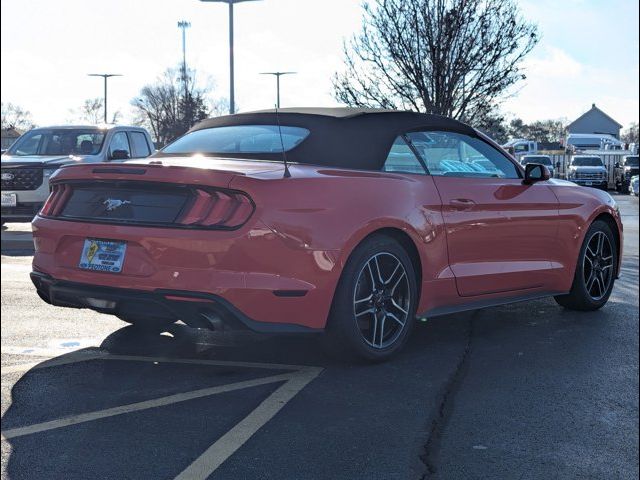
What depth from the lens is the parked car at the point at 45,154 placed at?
13.0 meters

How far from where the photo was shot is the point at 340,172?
15.2ft

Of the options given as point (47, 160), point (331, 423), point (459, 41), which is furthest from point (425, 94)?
point (331, 423)

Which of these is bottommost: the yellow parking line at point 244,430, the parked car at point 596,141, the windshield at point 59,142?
the yellow parking line at point 244,430

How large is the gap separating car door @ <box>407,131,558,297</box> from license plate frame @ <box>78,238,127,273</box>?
1.89 meters

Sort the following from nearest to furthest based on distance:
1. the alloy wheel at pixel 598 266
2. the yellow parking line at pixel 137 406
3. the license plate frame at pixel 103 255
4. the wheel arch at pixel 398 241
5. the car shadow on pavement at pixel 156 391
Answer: the car shadow on pavement at pixel 156 391
the yellow parking line at pixel 137 406
the license plate frame at pixel 103 255
the wheel arch at pixel 398 241
the alloy wheel at pixel 598 266

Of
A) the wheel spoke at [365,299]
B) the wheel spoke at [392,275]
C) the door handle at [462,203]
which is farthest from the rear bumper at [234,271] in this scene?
the door handle at [462,203]

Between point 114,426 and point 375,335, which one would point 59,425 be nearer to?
point 114,426

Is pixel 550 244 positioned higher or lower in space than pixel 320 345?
higher

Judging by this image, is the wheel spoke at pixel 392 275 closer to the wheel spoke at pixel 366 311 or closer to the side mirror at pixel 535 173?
the wheel spoke at pixel 366 311

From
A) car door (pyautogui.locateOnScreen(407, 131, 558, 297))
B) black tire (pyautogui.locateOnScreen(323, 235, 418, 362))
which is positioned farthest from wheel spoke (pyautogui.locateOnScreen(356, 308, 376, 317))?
car door (pyautogui.locateOnScreen(407, 131, 558, 297))

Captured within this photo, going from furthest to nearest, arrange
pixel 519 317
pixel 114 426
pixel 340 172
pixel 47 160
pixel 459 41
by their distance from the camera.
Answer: pixel 459 41 < pixel 47 160 < pixel 519 317 < pixel 340 172 < pixel 114 426

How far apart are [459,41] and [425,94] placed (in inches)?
53.5

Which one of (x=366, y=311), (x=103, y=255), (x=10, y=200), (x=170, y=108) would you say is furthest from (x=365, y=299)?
(x=170, y=108)

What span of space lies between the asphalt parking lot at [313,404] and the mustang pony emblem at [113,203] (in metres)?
0.86
